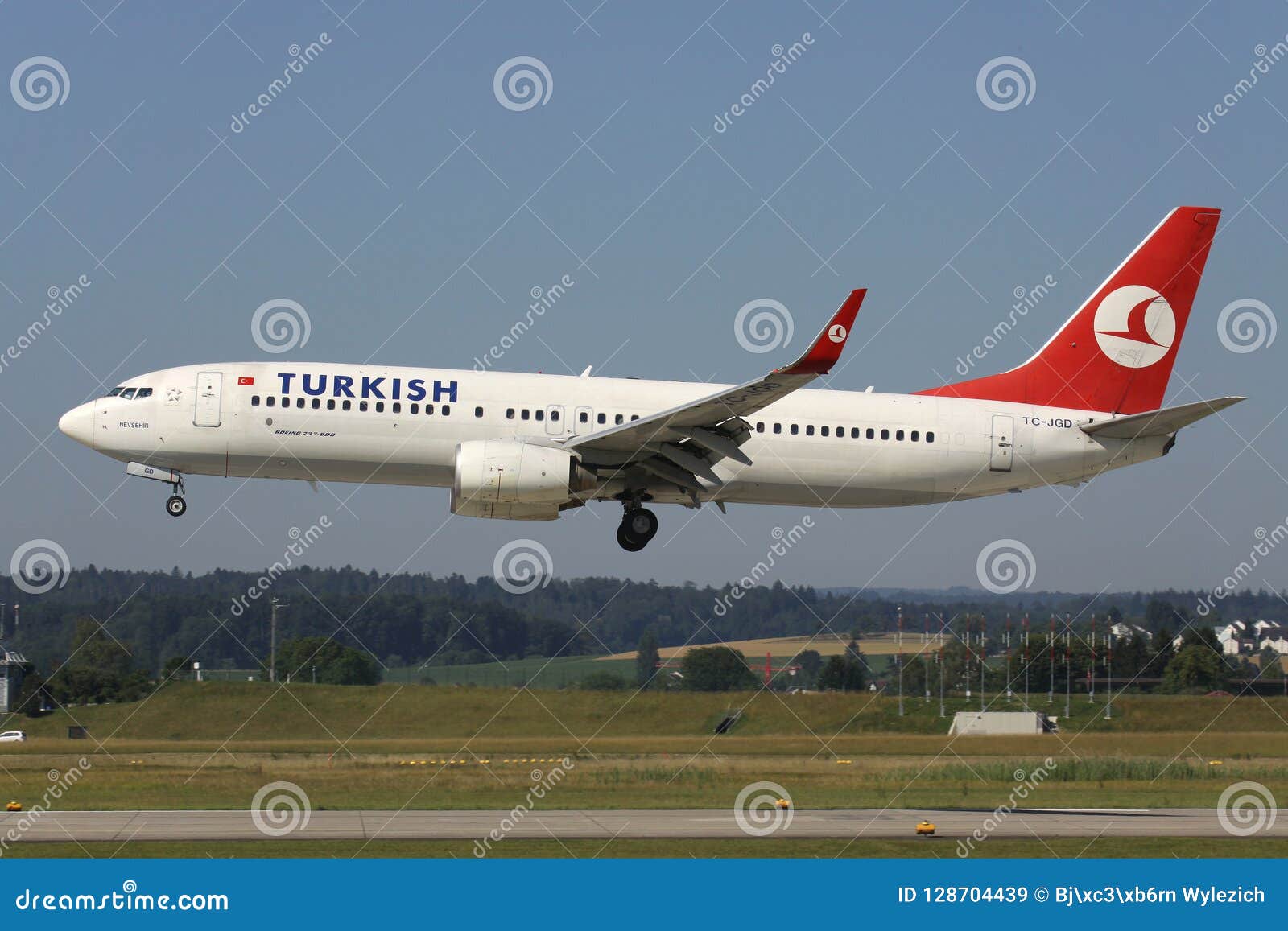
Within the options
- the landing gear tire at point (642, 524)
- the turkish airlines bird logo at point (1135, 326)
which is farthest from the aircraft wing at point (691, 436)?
the turkish airlines bird logo at point (1135, 326)

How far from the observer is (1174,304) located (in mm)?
39250

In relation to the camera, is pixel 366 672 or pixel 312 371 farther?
pixel 366 672

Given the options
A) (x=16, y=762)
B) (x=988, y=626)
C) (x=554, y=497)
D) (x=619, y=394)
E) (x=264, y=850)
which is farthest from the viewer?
(x=988, y=626)

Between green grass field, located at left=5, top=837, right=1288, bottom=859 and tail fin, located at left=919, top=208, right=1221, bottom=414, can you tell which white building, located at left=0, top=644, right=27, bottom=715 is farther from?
tail fin, located at left=919, top=208, right=1221, bottom=414

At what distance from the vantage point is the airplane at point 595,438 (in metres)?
32.1

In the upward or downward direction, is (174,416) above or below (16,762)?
above

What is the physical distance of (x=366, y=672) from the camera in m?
46.6

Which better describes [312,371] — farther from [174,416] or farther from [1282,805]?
[1282,805]

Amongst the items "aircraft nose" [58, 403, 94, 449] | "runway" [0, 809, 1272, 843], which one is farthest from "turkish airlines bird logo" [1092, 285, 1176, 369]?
"aircraft nose" [58, 403, 94, 449]

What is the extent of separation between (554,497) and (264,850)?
1241 cm

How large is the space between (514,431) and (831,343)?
8.24 meters

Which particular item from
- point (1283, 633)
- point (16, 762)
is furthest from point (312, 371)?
point (1283, 633)

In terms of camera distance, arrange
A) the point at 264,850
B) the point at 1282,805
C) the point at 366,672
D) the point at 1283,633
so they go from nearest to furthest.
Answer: the point at 264,850
the point at 1282,805
the point at 366,672
the point at 1283,633

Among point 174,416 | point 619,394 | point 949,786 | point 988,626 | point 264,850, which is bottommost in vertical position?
point 264,850
